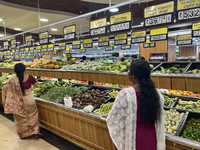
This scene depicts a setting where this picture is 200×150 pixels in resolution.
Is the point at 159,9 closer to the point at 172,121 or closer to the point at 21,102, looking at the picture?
the point at 172,121

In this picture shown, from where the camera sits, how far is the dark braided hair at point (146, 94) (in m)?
1.63

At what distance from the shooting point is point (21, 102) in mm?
3904

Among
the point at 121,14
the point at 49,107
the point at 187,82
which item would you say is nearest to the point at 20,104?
the point at 49,107

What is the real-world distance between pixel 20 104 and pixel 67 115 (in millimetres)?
1367

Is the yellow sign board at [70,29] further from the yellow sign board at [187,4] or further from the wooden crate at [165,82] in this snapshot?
the wooden crate at [165,82]

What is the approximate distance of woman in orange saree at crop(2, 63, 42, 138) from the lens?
380 centimetres

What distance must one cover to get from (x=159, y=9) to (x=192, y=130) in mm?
2337

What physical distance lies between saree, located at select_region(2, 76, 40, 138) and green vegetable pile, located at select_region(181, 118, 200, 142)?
369cm

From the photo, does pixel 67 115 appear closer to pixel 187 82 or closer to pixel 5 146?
pixel 5 146

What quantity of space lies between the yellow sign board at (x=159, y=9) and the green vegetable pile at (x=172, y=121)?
198 cm

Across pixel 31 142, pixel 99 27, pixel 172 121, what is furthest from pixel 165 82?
pixel 31 142

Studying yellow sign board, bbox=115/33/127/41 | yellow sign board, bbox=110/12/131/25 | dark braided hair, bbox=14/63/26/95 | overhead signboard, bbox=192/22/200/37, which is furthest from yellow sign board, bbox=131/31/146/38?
dark braided hair, bbox=14/63/26/95

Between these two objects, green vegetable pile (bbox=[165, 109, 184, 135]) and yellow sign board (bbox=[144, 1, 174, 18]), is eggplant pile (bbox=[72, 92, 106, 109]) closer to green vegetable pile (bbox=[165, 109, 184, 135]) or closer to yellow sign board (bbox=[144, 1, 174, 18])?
green vegetable pile (bbox=[165, 109, 184, 135])

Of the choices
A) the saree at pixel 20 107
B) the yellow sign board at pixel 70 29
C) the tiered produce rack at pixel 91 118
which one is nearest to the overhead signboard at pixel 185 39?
the yellow sign board at pixel 70 29
